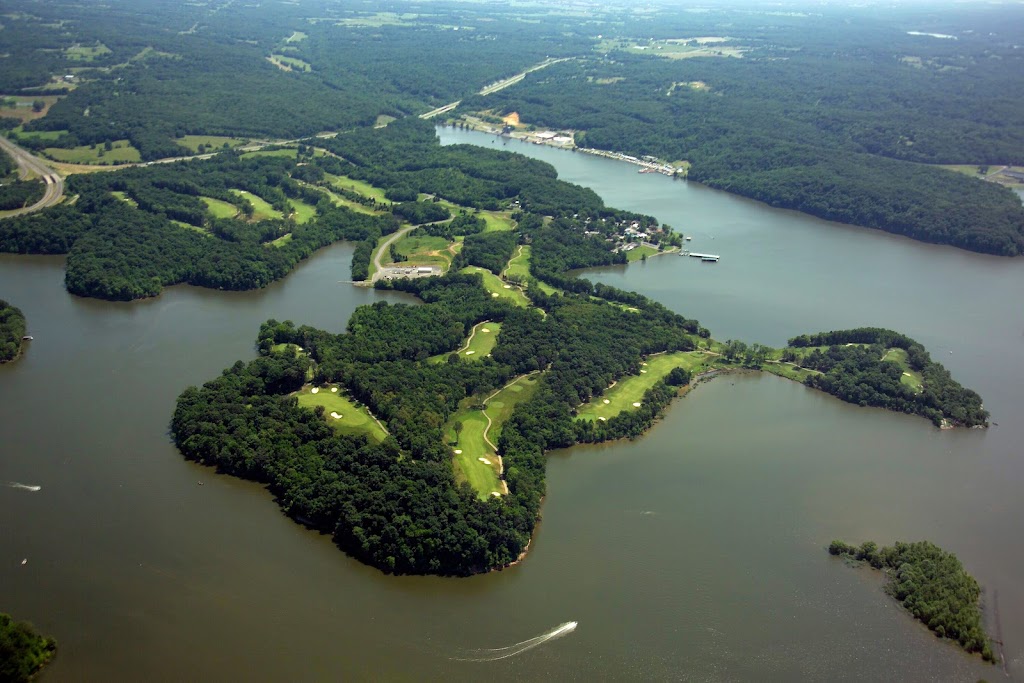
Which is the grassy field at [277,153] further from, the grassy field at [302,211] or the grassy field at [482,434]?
the grassy field at [482,434]

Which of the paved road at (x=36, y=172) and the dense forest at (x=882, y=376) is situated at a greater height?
the dense forest at (x=882, y=376)

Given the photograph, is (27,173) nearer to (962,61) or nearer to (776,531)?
(776,531)

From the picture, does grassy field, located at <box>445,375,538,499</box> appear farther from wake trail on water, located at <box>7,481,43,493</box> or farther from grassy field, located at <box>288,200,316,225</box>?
grassy field, located at <box>288,200,316,225</box>

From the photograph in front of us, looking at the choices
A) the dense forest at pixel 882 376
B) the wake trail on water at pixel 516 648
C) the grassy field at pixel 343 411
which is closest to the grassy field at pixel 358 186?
the grassy field at pixel 343 411

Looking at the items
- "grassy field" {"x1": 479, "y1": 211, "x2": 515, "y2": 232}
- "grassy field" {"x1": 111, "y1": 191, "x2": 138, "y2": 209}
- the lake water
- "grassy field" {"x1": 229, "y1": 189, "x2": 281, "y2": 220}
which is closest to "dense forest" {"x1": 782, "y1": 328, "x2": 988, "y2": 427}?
the lake water

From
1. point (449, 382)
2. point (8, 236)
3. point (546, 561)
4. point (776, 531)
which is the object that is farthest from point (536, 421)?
point (8, 236)

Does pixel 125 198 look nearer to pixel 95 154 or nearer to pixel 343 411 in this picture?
pixel 95 154

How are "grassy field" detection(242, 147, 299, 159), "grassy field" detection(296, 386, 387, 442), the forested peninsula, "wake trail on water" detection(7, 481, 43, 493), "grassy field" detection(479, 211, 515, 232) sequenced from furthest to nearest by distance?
"grassy field" detection(242, 147, 299, 159), "grassy field" detection(479, 211, 515, 232), "grassy field" detection(296, 386, 387, 442), "wake trail on water" detection(7, 481, 43, 493), the forested peninsula
